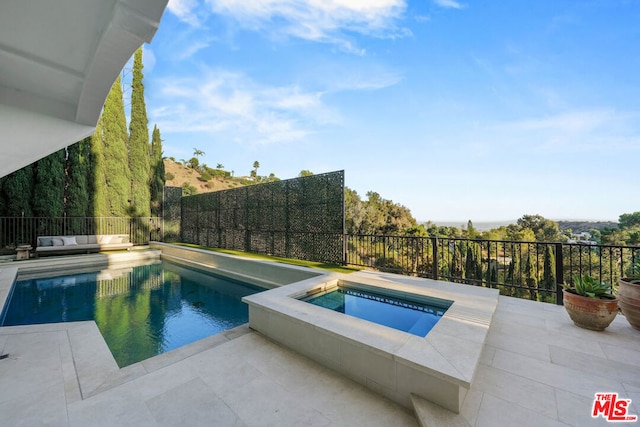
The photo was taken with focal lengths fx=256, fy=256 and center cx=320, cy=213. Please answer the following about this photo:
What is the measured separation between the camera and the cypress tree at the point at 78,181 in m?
11.3

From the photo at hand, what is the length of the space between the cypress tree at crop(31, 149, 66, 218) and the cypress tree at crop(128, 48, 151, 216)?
2749 mm

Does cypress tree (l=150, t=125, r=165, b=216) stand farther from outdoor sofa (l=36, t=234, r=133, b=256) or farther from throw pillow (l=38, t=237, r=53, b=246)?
throw pillow (l=38, t=237, r=53, b=246)

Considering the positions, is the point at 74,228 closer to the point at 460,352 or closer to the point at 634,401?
the point at 460,352

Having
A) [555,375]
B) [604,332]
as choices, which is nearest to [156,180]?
[555,375]

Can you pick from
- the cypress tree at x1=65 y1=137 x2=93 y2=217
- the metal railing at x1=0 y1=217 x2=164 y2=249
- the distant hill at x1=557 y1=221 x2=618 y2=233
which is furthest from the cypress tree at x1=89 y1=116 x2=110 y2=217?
the distant hill at x1=557 y1=221 x2=618 y2=233

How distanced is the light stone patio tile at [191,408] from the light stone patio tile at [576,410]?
7.26 feet

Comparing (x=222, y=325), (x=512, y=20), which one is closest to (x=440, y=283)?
(x=222, y=325)

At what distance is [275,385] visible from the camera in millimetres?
2213

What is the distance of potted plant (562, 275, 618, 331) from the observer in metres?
2.88

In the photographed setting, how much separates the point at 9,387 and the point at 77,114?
2.36 m

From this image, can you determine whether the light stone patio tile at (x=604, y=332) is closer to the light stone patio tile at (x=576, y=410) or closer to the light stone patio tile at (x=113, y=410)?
the light stone patio tile at (x=576, y=410)

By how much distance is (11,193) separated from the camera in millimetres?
9867

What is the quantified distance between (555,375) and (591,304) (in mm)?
1375

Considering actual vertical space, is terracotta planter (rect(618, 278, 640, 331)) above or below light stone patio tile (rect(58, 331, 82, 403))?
above
